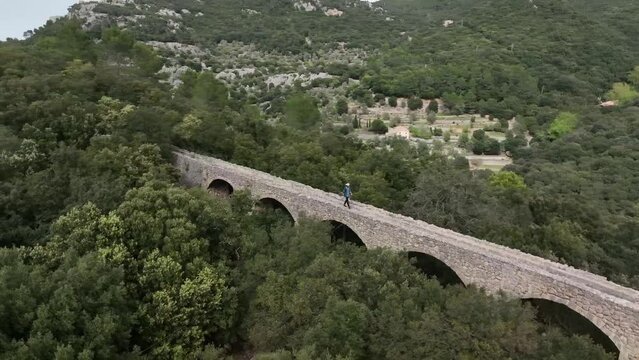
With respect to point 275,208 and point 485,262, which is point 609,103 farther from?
point 485,262

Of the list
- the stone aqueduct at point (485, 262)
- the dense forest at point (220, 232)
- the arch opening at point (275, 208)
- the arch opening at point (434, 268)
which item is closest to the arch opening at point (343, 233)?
the stone aqueduct at point (485, 262)

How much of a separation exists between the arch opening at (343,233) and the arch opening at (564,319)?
22.5ft

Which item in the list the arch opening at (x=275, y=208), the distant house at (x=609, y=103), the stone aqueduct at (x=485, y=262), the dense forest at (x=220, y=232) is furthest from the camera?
the distant house at (x=609, y=103)

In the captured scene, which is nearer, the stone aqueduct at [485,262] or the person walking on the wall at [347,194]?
the stone aqueduct at [485,262]

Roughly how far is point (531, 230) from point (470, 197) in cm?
363

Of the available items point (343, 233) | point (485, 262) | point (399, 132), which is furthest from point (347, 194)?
point (399, 132)

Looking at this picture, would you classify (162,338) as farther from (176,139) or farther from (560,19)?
(560,19)

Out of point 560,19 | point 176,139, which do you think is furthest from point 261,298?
point 560,19

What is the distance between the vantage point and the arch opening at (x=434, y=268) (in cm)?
1677

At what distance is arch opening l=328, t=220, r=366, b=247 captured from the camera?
19.5 metres

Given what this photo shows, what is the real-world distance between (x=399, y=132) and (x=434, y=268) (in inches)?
1459

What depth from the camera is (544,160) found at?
44.7m

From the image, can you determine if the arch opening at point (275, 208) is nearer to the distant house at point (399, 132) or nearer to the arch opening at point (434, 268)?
the arch opening at point (434, 268)

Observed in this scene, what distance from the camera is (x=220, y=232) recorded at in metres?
18.5
